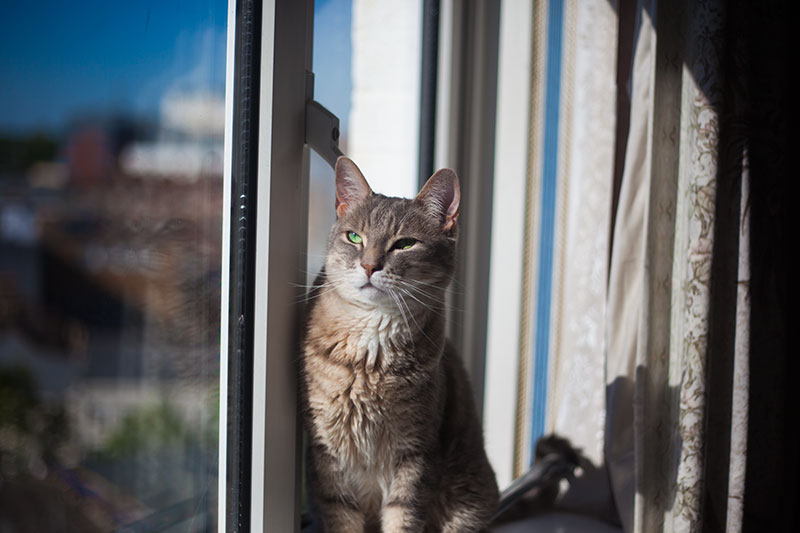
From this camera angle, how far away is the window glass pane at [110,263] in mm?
625

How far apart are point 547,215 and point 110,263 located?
52.8 inches

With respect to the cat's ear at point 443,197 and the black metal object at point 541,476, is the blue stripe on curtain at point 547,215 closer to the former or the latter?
the black metal object at point 541,476

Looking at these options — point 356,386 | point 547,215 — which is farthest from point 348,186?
point 547,215

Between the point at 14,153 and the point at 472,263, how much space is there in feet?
4.74

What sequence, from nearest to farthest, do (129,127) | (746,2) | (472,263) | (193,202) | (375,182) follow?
1. (129,127)
2. (193,202)
3. (746,2)
4. (375,182)
5. (472,263)

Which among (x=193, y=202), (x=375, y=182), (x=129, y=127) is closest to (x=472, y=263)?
(x=375, y=182)

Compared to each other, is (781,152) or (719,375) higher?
(781,152)

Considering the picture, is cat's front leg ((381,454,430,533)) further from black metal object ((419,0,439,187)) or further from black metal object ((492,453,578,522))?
black metal object ((419,0,439,187))

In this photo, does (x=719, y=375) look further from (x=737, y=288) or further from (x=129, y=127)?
(x=129, y=127)

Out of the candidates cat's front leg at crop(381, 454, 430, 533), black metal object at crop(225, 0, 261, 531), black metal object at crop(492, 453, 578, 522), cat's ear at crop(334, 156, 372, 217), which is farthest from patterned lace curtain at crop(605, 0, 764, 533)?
black metal object at crop(225, 0, 261, 531)

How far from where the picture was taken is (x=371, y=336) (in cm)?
98

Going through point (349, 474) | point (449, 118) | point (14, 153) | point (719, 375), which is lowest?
point (349, 474)

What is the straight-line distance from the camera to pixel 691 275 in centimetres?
116

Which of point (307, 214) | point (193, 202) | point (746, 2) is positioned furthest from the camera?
point (746, 2)
